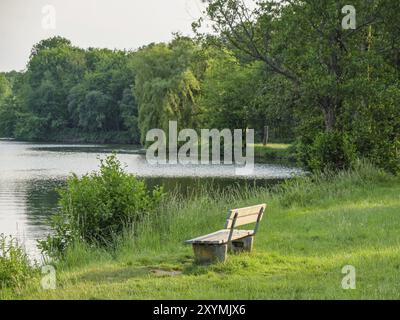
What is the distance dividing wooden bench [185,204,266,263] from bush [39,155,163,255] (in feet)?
10.7

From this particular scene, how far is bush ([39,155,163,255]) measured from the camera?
12461 millimetres

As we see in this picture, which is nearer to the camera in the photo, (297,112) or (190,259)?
(190,259)

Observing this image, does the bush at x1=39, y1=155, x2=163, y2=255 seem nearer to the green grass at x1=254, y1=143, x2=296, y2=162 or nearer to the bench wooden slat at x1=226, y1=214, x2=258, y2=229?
the bench wooden slat at x1=226, y1=214, x2=258, y2=229

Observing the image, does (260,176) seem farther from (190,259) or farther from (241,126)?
(190,259)

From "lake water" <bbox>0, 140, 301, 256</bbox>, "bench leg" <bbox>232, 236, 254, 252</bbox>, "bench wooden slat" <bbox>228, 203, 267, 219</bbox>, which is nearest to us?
"bench wooden slat" <bbox>228, 203, 267, 219</bbox>

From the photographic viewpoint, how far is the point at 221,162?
48875 millimetres

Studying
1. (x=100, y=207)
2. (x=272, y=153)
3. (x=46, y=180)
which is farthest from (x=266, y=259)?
(x=272, y=153)

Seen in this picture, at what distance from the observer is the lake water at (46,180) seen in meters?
19.9

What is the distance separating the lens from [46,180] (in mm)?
34500

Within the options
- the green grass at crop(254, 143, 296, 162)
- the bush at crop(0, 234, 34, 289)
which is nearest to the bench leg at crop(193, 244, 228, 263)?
the bush at crop(0, 234, 34, 289)

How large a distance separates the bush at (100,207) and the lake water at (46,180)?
2624mm

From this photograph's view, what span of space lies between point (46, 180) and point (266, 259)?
26990mm

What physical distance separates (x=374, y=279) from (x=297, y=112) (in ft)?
58.2

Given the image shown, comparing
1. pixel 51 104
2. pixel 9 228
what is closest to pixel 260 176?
pixel 9 228
